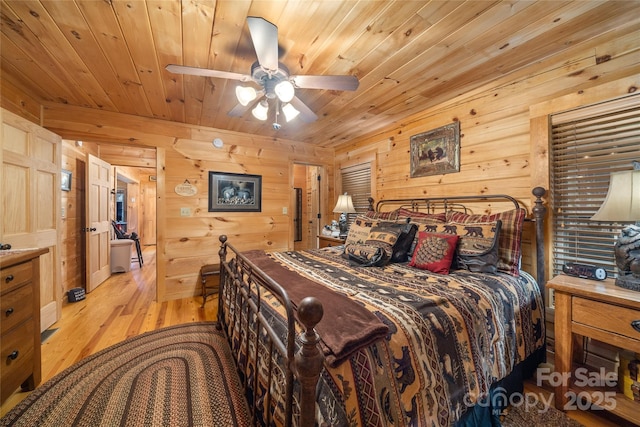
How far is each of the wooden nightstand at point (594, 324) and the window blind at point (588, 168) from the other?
35 cm

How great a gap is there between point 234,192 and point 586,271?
Answer: 369 centimetres

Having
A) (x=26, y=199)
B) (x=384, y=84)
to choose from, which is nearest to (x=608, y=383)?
(x=384, y=84)

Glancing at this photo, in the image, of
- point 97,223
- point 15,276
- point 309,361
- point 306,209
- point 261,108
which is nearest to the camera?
point 309,361

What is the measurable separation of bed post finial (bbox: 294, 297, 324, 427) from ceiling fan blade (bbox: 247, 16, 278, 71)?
1.31m

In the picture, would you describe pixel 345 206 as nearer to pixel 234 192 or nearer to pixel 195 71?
pixel 234 192

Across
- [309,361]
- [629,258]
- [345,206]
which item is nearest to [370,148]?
[345,206]

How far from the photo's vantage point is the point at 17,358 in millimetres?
1432

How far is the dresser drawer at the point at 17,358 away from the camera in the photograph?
1.34m

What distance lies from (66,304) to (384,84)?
14.5 feet

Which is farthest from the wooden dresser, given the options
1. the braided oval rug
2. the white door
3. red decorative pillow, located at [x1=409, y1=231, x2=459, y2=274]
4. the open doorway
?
the open doorway

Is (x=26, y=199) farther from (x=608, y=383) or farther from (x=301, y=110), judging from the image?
(x=608, y=383)

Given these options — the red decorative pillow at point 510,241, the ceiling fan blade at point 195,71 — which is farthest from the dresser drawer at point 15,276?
the red decorative pillow at point 510,241

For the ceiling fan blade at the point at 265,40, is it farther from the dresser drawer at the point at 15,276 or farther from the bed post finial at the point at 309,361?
the dresser drawer at the point at 15,276

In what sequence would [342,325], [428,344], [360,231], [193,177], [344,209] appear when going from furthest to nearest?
[344,209] → [193,177] → [360,231] → [428,344] → [342,325]
